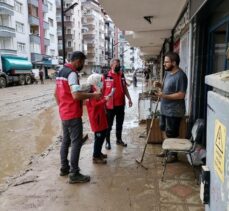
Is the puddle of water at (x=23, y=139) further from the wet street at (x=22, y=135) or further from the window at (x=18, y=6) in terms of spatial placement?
the window at (x=18, y=6)

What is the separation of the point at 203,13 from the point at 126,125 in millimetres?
4168

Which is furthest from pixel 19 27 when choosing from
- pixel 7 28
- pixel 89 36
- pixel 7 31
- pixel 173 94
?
pixel 89 36

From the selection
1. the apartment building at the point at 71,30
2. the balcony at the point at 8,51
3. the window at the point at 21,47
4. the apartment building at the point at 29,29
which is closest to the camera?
the balcony at the point at 8,51

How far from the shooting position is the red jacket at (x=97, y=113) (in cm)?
449

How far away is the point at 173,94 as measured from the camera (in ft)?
13.6

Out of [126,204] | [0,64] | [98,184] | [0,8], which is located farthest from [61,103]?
[0,8]

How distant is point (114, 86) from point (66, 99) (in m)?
1.72

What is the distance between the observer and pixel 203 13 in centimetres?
467

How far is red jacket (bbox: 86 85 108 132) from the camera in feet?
14.7

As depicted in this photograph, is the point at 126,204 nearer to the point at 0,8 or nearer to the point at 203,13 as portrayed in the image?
the point at 203,13

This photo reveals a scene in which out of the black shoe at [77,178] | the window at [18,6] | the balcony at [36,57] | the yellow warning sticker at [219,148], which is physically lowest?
the black shoe at [77,178]

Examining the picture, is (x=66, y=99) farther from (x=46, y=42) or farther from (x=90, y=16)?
(x=90, y=16)

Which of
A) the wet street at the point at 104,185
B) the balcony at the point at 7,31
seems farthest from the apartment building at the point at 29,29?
the wet street at the point at 104,185

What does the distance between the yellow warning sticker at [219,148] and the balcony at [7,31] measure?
35818 millimetres
